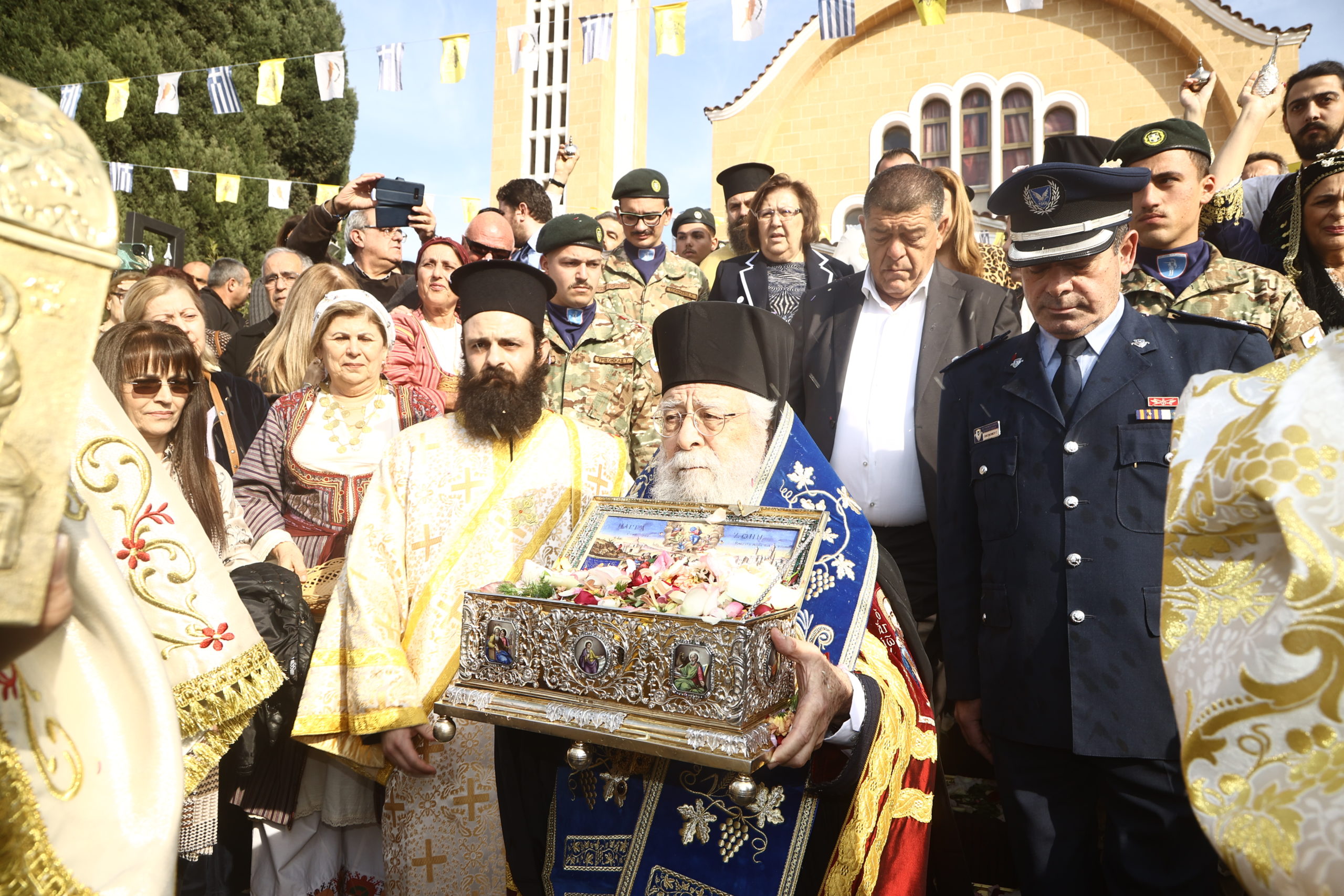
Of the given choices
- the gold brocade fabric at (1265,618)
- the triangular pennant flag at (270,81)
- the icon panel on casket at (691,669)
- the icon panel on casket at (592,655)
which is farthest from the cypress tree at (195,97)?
the gold brocade fabric at (1265,618)

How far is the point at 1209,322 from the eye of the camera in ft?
8.73

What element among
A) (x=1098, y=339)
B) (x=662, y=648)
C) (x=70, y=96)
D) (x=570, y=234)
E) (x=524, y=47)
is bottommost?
(x=662, y=648)

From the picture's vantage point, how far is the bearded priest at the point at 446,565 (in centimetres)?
303

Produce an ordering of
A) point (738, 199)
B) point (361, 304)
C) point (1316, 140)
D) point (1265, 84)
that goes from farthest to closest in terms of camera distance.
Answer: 1. point (738, 199)
2. point (1265, 84)
3. point (1316, 140)
4. point (361, 304)

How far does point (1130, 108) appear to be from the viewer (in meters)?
20.8

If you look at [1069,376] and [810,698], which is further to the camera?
[1069,376]

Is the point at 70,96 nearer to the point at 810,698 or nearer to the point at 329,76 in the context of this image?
the point at 329,76

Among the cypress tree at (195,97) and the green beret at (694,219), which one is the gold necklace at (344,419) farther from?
the cypress tree at (195,97)

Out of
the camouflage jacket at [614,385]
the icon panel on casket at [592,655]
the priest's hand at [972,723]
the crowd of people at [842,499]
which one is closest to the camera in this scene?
the icon panel on casket at [592,655]

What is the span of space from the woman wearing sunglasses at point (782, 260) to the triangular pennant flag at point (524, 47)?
11.3 m

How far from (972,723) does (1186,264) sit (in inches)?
76.7

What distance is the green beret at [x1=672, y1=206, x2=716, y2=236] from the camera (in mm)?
7594

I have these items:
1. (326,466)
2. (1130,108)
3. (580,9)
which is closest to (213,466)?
(326,466)

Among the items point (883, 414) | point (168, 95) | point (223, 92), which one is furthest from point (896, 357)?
point (168, 95)
